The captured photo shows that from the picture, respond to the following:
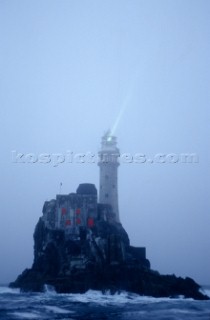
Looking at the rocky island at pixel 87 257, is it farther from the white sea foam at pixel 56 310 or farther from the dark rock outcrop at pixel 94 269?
the white sea foam at pixel 56 310

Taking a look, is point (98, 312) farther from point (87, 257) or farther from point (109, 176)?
point (109, 176)

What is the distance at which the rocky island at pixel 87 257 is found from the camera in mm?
54594

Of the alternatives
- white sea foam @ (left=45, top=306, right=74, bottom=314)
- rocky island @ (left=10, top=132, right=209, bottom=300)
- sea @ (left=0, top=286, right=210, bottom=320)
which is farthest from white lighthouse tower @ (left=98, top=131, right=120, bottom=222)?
white sea foam @ (left=45, top=306, right=74, bottom=314)

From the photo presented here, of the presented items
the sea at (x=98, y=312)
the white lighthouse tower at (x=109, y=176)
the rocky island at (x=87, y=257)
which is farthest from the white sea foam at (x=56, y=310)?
the white lighthouse tower at (x=109, y=176)

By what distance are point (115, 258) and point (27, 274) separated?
50.7 feet

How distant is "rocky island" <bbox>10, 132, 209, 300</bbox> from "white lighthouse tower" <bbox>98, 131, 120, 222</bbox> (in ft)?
14.9

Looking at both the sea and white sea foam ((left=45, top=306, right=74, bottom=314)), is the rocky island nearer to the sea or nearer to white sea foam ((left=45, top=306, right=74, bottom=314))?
the sea

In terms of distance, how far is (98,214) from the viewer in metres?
65.6

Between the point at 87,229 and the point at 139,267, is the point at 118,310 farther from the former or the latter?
the point at 87,229

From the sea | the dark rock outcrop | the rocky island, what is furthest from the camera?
the rocky island

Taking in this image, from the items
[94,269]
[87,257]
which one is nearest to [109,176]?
[87,257]

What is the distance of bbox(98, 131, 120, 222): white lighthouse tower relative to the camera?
245 feet

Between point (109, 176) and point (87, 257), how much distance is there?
69.8 ft

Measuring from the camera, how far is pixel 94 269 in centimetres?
5700
